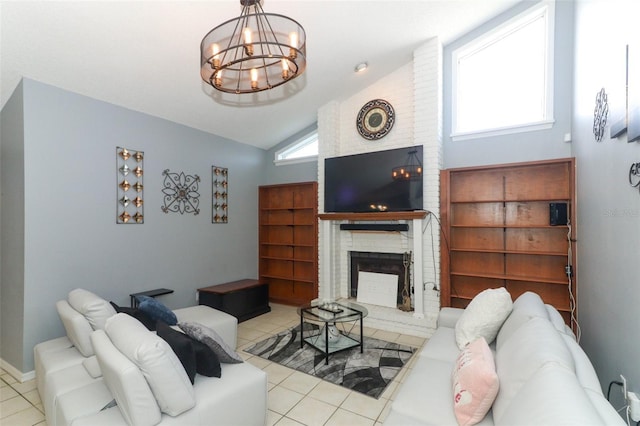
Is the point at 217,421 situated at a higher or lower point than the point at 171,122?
lower

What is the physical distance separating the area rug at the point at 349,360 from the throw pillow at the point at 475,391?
1.13 meters

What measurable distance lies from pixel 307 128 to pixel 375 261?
2574mm

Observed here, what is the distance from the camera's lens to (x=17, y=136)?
289cm

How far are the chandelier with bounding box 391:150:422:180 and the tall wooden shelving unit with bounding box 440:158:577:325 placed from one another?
1.11 ft

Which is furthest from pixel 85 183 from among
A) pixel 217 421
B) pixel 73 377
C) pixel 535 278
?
pixel 535 278

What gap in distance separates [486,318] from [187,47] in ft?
11.7

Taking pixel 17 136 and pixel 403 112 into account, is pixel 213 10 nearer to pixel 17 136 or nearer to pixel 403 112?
pixel 17 136

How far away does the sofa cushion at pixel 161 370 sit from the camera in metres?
1.47

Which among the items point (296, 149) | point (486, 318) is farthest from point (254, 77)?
point (296, 149)

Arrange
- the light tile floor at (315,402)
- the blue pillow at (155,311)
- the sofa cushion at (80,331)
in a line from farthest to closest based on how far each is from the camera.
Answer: the blue pillow at (155,311) → the sofa cushion at (80,331) → the light tile floor at (315,402)

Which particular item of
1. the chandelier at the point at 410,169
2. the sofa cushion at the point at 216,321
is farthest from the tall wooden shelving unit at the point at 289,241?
the sofa cushion at the point at 216,321

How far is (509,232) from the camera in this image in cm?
374

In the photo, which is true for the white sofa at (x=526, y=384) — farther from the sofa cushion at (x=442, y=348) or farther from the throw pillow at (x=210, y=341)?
the throw pillow at (x=210, y=341)

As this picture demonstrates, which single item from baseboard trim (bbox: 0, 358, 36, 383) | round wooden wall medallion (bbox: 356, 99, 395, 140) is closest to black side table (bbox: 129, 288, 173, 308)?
baseboard trim (bbox: 0, 358, 36, 383)
